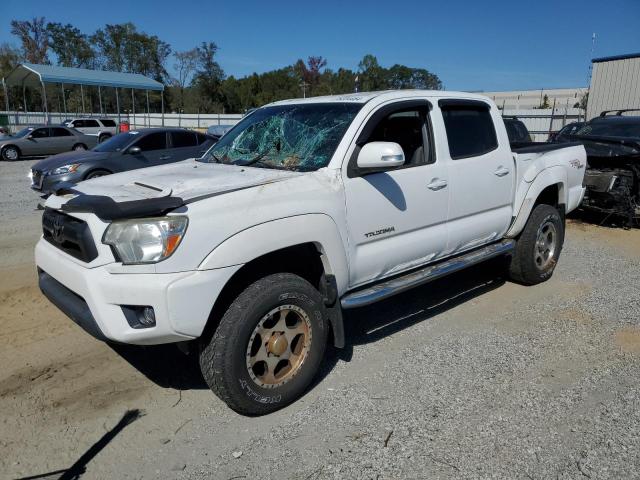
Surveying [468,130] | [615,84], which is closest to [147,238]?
[468,130]

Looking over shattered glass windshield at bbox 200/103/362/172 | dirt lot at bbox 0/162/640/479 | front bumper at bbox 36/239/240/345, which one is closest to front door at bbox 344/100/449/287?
shattered glass windshield at bbox 200/103/362/172

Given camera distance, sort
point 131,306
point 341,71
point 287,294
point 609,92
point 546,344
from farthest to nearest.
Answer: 1. point 341,71
2. point 609,92
3. point 546,344
4. point 287,294
5. point 131,306

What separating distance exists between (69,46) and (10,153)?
176 ft

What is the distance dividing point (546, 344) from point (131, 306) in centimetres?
340

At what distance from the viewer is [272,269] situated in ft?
11.3

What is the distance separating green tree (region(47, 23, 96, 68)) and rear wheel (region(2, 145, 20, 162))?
52288 mm

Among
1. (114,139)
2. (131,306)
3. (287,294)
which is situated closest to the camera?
(131,306)

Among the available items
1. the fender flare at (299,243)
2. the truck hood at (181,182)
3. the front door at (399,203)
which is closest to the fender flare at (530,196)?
the front door at (399,203)

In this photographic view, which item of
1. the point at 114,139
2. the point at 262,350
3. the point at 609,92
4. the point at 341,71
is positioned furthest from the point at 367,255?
the point at 341,71

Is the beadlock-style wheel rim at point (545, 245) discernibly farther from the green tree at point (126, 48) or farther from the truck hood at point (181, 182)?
the green tree at point (126, 48)

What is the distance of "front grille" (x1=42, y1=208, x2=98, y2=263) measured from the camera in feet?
9.90

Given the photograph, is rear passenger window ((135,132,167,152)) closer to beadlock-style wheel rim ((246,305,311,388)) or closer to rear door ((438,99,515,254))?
rear door ((438,99,515,254))

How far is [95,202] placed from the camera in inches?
119

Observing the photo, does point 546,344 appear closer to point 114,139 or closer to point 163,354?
point 163,354
